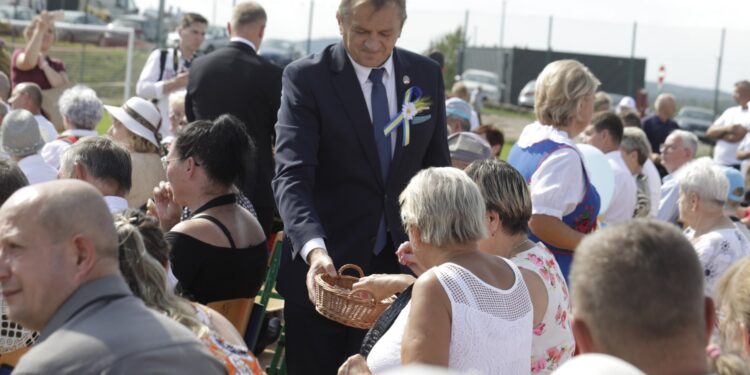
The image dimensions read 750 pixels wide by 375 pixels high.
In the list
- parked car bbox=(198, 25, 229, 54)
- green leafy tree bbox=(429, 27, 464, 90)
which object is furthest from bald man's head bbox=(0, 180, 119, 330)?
green leafy tree bbox=(429, 27, 464, 90)

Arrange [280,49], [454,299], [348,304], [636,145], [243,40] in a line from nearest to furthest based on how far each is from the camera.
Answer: [454,299] < [348,304] < [243,40] < [636,145] < [280,49]

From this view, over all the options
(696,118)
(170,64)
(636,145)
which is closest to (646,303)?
(636,145)

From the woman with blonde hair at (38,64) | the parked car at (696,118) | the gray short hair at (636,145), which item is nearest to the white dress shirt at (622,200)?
the gray short hair at (636,145)

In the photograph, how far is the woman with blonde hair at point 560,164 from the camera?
5.05 metres

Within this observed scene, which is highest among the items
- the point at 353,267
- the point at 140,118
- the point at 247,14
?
the point at 247,14

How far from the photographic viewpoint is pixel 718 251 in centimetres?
572

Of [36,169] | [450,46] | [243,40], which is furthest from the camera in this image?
[450,46]

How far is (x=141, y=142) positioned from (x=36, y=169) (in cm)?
64

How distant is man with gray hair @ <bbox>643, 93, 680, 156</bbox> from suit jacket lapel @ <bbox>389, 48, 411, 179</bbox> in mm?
11206

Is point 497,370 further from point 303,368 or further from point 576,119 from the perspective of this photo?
point 576,119

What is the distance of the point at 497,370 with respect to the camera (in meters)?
3.47

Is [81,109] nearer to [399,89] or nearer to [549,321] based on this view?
[399,89]

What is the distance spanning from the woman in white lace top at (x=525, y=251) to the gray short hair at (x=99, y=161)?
69.5 inches

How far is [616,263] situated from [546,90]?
330cm
